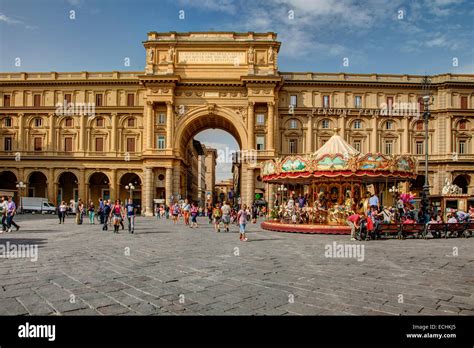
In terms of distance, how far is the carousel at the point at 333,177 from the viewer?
1930 cm

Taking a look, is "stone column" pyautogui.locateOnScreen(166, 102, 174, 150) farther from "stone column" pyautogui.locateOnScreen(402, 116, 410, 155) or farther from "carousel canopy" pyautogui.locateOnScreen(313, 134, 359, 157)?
"stone column" pyautogui.locateOnScreen(402, 116, 410, 155)

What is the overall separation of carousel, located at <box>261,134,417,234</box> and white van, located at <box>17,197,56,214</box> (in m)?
29.5

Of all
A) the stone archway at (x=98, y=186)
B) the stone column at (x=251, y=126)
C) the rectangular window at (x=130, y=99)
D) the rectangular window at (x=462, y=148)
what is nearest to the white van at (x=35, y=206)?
the stone archway at (x=98, y=186)

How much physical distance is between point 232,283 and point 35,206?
41997 millimetres

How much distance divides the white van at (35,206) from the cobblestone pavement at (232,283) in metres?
34.6

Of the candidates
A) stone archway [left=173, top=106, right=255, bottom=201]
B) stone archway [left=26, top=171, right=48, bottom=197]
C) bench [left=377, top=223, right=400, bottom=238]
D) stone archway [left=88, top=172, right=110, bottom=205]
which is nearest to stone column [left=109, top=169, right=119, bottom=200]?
stone archway [left=88, top=172, right=110, bottom=205]

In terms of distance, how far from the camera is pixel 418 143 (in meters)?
45.2

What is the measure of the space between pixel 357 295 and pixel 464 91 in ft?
157

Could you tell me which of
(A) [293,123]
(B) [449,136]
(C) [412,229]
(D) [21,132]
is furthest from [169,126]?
(B) [449,136]

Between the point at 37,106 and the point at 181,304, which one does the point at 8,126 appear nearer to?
the point at 37,106

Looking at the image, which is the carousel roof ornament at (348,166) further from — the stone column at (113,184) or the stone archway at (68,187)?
the stone archway at (68,187)

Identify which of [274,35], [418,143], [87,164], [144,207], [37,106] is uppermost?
[274,35]

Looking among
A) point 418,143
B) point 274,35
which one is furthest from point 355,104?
point 274,35

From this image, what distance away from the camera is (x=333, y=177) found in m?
20.2
